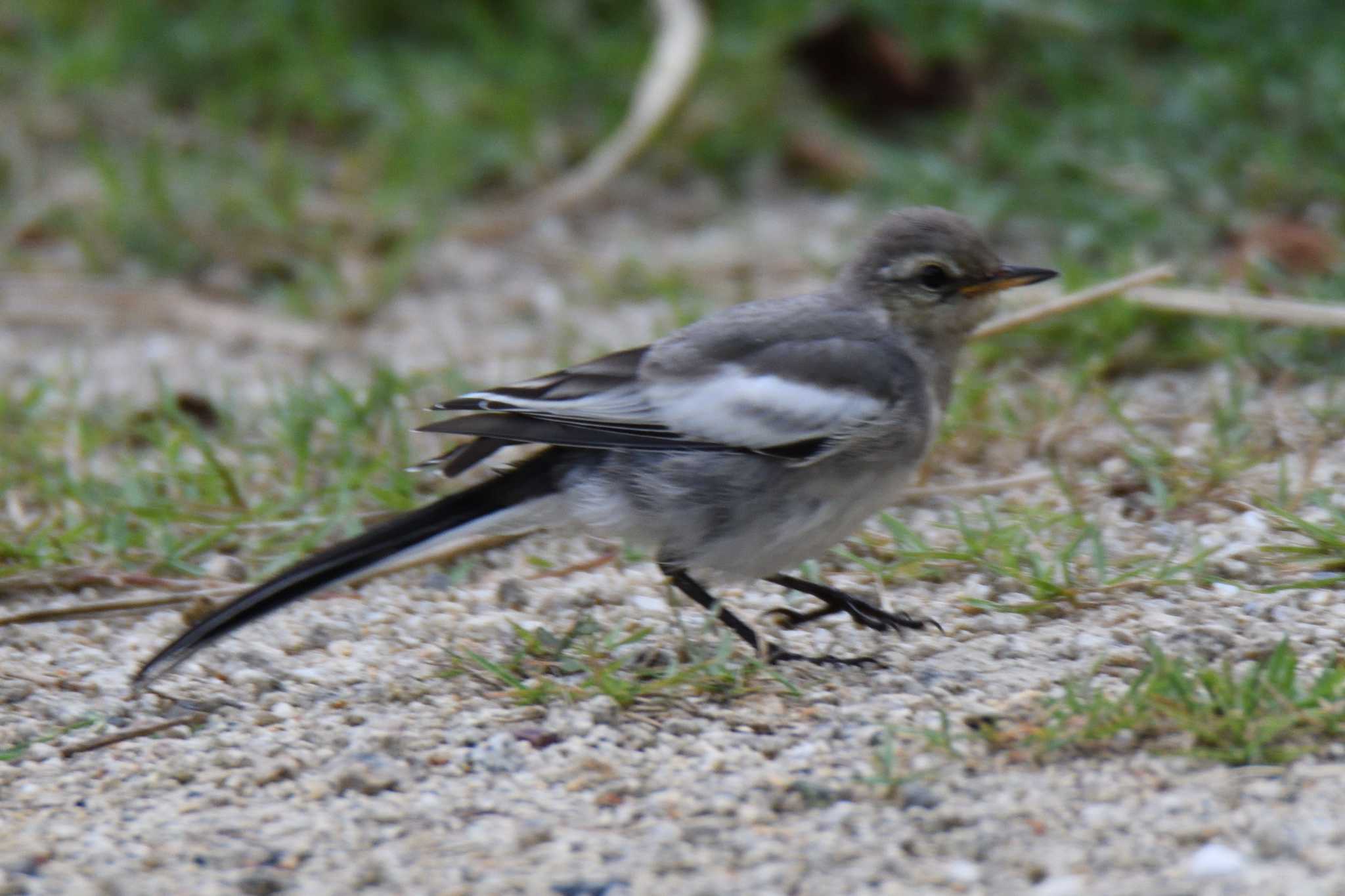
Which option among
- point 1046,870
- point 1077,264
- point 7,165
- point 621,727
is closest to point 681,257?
point 1077,264

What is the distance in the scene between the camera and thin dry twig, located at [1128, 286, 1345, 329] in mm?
5438

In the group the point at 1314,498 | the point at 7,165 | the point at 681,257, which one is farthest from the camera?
the point at 7,165

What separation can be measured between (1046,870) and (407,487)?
267 cm

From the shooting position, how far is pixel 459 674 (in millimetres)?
4066

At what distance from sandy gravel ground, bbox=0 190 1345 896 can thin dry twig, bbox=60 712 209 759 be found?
24 millimetres

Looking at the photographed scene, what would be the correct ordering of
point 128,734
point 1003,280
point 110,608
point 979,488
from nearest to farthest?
point 128,734
point 110,608
point 1003,280
point 979,488

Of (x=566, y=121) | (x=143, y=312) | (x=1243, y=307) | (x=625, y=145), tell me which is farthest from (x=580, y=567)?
(x=566, y=121)

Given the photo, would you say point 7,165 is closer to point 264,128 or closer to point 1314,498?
point 264,128

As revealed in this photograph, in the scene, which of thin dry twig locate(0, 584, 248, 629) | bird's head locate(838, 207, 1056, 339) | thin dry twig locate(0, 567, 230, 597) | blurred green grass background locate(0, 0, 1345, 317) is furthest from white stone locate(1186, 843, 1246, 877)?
blurred green grass background locate(0, 0, 1345, 317)

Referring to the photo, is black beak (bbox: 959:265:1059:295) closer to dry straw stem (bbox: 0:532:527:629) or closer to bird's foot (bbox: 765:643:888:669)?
bird's foot (bbox: 765:643:888:669)

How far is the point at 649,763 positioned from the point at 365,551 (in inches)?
34.7

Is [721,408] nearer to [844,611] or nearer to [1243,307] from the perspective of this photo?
[844,611]

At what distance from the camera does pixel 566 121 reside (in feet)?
27.6

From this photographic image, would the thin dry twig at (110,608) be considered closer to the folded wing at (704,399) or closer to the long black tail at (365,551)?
the long black tail at (365,551)
